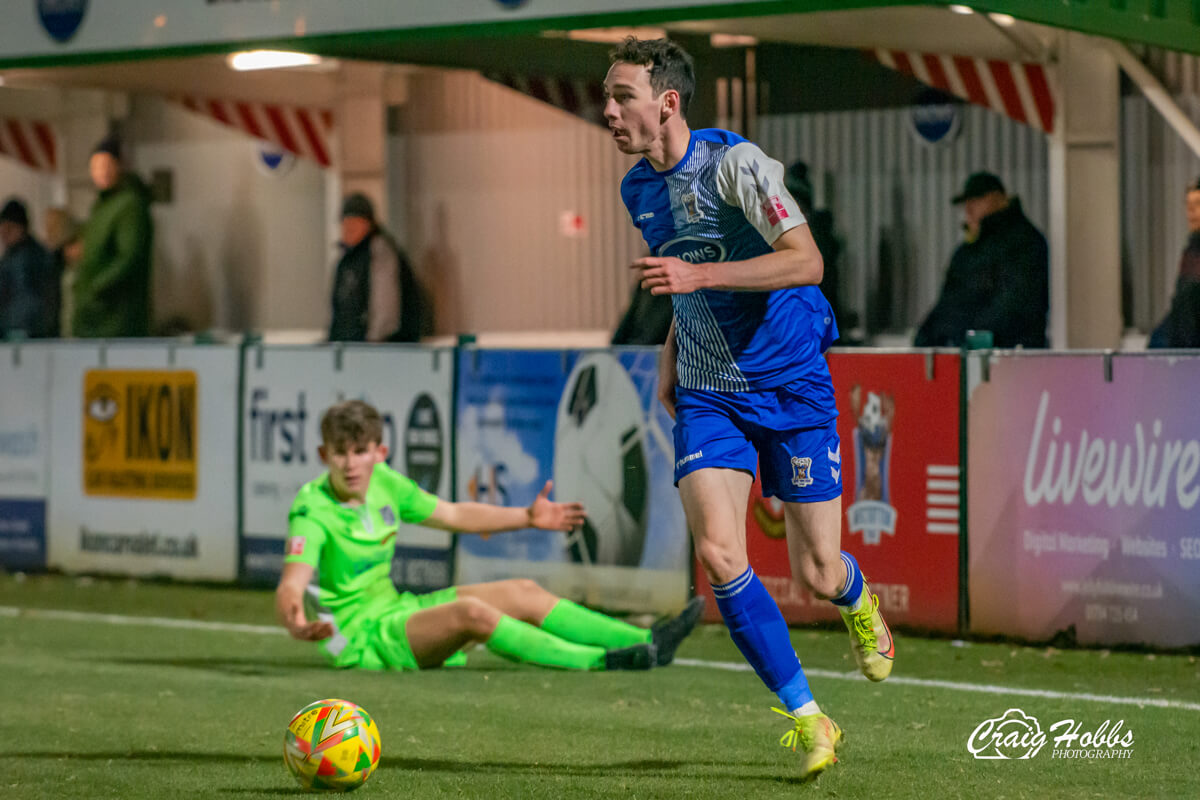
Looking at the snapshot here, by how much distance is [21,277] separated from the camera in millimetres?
15883

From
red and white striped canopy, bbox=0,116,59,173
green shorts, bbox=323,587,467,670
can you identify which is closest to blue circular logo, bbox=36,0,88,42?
red and white striped canopy, bbox=0,116,59,173

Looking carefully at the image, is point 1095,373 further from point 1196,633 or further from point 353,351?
point 353,351

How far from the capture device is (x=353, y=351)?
11.9 metres

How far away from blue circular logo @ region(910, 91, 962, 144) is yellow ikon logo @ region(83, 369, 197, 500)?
19.3 ft

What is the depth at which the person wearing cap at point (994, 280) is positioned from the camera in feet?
35.5

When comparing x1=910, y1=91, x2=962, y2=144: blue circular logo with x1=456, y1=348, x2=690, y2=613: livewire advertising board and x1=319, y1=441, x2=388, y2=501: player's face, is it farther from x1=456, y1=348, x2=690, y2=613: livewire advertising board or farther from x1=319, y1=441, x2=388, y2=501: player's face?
x1=319, y1=441, x2=388, y2=501: player's face

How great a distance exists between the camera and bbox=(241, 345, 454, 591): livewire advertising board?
11477 millimetres

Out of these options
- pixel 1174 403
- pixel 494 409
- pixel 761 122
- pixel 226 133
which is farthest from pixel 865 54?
pixel 226 133

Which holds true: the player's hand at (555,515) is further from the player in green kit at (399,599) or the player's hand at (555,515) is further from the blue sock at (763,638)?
the blue sock at (763,638)

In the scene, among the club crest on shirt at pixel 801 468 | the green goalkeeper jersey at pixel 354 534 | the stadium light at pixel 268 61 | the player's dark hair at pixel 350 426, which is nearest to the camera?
the club crest on shirt at pixel 801 468

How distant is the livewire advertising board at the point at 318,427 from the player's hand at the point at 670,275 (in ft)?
19.7

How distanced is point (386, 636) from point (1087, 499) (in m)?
3.54

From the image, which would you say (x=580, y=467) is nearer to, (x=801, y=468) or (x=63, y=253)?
(x=801, y=468)

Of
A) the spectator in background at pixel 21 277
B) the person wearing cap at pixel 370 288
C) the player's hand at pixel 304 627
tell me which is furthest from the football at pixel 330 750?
the spectator in background at pixel 21 277
